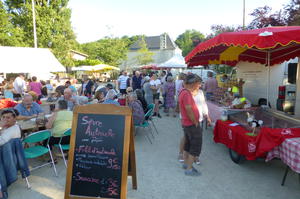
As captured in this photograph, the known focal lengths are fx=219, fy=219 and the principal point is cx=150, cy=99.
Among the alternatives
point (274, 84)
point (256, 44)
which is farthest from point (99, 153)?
point (274, 84)

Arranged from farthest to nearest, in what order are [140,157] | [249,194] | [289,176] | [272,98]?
[272,98], [140,157], [289,176], [249,194]

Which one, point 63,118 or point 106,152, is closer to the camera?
point 106,152

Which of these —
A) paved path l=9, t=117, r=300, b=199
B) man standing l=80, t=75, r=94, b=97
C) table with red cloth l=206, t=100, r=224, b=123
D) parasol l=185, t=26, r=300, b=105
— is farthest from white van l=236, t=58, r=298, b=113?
man standing l=80, t=75, r=94, b=97

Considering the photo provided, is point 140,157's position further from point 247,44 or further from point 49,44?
point 49,44

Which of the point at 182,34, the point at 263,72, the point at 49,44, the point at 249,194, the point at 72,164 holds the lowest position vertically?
the point at 249,194

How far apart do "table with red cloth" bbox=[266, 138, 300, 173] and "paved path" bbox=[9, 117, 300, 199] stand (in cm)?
46

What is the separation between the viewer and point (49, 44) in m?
24.5

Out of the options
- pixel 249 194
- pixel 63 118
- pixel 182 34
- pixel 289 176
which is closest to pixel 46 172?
pixel 63 118

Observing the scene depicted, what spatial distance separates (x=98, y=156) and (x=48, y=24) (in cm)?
2572

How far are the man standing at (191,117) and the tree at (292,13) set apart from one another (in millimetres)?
10692

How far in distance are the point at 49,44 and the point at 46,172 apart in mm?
23897

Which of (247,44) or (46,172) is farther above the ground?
(247,44)

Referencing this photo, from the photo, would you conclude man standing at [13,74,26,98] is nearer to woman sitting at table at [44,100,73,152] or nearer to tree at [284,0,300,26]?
woman sitting at table at [44,100,73,152]

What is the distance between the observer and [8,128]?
10.6ft
